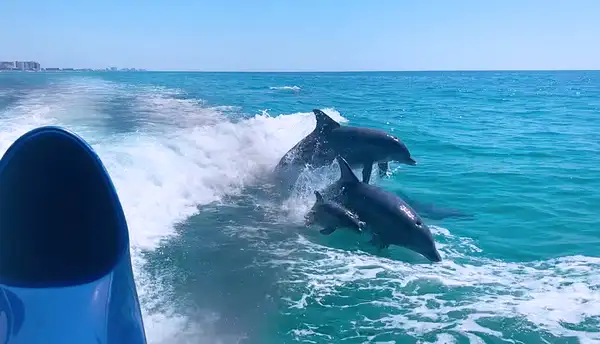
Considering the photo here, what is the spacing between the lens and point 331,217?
8977mm

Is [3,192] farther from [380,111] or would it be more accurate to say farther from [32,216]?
[380,111]

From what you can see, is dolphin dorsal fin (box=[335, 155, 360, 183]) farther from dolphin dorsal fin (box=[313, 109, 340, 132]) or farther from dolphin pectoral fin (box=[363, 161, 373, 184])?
dolphin dorsal fin (box=[313, 109, 340, 132])

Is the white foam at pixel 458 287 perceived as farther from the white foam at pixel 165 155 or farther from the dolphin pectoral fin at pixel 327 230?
the white foam at pixel 165 155

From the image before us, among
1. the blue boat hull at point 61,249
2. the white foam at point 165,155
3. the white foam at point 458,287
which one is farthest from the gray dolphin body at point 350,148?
the blue boat hull at point 61,249

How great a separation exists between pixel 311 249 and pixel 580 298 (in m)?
3.74

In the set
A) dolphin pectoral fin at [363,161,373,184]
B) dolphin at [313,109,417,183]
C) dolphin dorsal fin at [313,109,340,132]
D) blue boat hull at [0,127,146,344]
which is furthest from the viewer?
dolphin dorsal fin at [313,109,340,132]

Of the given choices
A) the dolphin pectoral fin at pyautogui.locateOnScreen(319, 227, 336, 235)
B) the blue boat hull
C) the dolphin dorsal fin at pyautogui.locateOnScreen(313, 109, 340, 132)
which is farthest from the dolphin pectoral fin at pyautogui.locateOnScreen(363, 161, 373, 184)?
the blue boat hull

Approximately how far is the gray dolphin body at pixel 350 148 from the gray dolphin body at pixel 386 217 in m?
2.19

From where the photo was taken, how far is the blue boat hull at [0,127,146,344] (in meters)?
3.22

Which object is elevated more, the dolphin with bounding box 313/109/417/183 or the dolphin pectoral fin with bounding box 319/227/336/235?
the dolphin with bounding box 313/109/417/183

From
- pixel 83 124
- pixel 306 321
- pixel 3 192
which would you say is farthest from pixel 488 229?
pixel 83 124

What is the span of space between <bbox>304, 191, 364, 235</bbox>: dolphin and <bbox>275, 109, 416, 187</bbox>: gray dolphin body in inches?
88.2

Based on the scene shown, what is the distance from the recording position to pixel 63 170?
3.50 metres

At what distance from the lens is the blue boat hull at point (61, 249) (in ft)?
10.6
